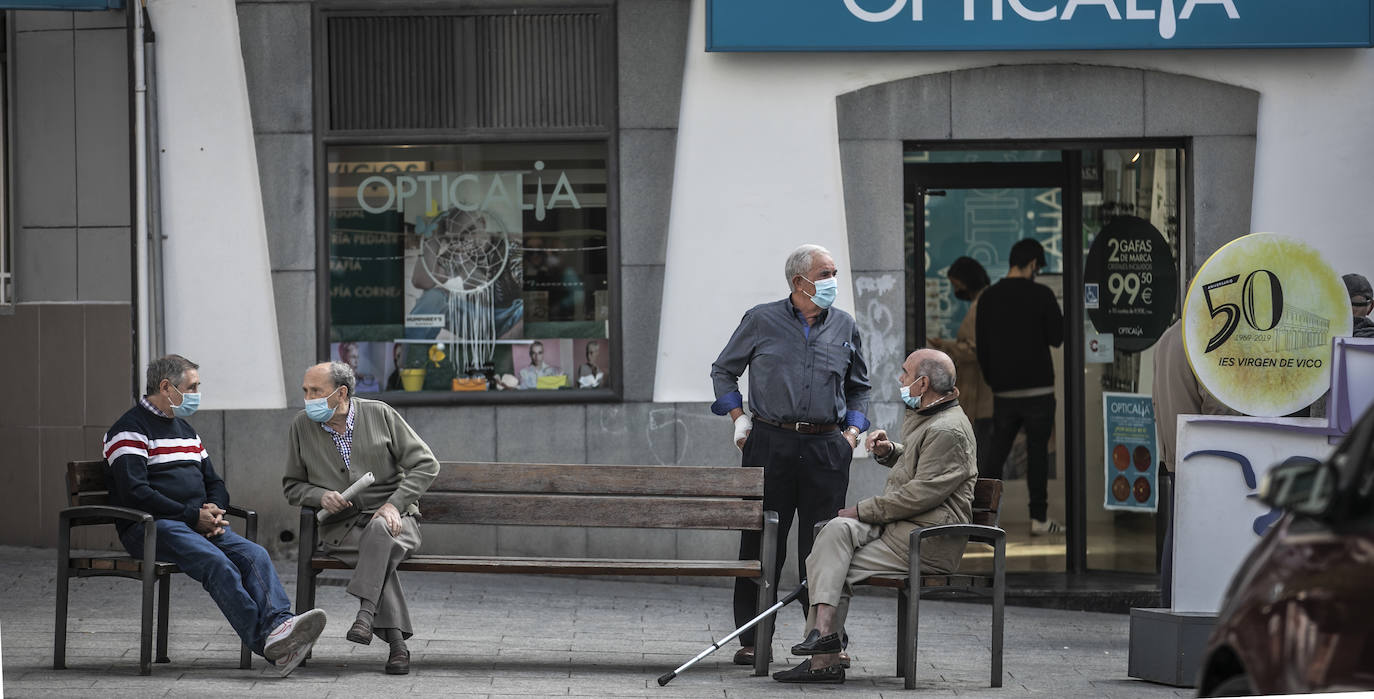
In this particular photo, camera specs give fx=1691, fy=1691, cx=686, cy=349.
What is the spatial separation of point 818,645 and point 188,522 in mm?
2724

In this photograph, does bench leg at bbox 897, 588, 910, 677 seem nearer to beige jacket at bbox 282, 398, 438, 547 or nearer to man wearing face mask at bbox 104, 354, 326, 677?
beige jacket at bbox 282, 398, 438, 547

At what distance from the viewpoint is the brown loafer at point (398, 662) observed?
709 centimetres

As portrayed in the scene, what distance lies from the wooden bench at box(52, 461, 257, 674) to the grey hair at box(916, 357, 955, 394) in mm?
3011

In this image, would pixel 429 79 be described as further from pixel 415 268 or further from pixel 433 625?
pixel 433 625

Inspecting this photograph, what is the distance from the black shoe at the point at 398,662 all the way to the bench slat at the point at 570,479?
0.81 metres

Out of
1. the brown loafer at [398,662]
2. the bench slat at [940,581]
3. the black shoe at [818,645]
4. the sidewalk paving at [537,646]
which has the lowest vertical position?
the sidewalk paving at [537,646]

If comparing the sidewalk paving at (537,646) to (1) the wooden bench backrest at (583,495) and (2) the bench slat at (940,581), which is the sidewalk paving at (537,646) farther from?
(1) the wooden bench backrest at (583,495)

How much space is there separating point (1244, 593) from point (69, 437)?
8.26 meters

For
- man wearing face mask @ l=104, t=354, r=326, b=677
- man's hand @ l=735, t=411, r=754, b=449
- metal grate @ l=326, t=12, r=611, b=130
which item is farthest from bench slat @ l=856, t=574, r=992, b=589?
metal grate @ l=326, t=12, r=611, b=130

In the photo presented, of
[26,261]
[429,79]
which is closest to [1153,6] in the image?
[429,79]

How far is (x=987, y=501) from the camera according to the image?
24.4 feet

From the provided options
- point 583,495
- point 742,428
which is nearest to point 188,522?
point 583,495

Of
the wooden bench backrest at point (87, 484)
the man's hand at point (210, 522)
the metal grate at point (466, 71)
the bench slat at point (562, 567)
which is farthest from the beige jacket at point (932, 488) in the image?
the metal grate at point (466, 71)

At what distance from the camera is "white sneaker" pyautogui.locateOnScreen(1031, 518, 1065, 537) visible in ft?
35.6
